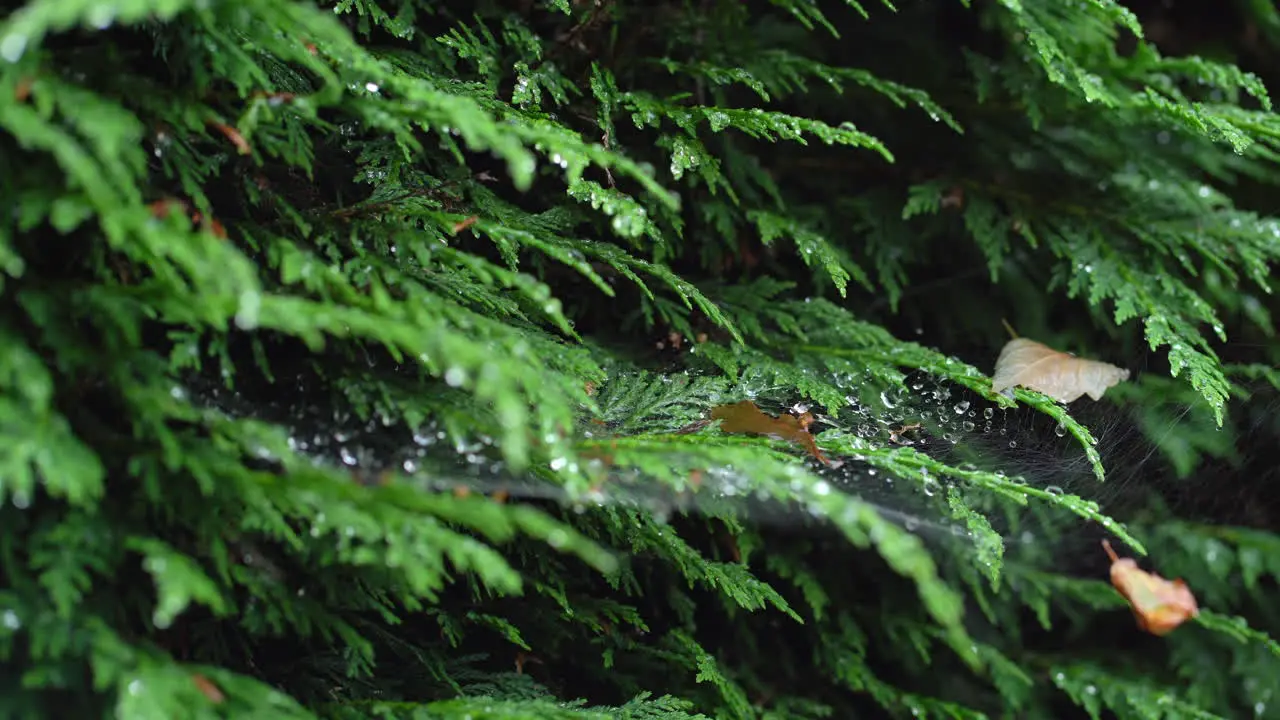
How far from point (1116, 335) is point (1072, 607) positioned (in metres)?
0.83

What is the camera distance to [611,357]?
173 centimetres

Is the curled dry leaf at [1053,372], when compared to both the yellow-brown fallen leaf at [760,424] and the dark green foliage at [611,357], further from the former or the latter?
the yellow-brown fallen leaf at [760,424]

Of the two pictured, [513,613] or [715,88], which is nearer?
[513,613]

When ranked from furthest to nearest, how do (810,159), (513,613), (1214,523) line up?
(1214,523) < (810,159) < (513,613)

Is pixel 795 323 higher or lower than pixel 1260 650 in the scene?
higher

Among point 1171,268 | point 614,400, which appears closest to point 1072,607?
point 1171,268

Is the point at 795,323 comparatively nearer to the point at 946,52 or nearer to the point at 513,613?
the point at 513,613

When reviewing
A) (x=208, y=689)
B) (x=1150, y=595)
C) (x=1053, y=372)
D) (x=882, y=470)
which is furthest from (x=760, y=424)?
(x=1150, y=595)

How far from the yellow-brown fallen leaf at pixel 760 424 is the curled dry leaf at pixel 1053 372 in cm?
52

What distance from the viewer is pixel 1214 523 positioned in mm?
2414

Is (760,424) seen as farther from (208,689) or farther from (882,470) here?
(208,689)

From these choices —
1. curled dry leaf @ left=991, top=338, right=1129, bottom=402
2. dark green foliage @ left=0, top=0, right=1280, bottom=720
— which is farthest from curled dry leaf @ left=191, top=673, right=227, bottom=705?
curled dry leaf @ left=991, top=338, right=1129, bottom=402

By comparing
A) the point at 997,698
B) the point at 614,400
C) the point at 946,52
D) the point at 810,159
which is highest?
the point at 946,52

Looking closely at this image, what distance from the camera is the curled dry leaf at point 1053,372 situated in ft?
6.19
